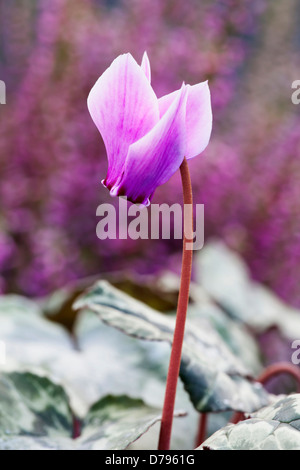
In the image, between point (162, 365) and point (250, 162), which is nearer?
point (162, 365)

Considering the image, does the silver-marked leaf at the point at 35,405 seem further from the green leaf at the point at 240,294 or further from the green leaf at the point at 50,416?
the green leaf at the point at 240,294

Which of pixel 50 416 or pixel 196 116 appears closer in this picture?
pixel 196 116

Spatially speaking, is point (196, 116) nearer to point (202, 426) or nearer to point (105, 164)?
point (202, 426)

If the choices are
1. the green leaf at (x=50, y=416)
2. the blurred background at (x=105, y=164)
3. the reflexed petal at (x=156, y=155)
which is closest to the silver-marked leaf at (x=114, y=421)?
the green leaf at (x=50, y=416)

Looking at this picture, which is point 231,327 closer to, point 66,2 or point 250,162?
point 250,162

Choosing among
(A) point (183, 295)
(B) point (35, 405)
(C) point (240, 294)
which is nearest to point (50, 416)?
(B) point (35, 405)
